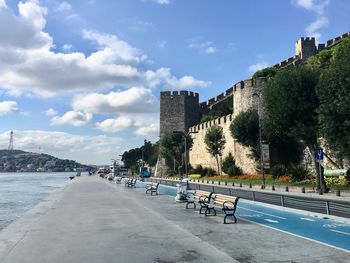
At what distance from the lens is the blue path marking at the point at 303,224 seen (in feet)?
31.8

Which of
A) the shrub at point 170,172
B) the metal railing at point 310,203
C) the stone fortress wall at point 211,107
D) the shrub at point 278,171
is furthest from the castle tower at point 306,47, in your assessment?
the metal railing at point 310,203

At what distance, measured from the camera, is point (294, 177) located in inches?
1405

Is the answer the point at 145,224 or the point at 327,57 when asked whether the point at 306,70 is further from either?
the point at 327,57

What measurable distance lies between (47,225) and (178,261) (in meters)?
6.27

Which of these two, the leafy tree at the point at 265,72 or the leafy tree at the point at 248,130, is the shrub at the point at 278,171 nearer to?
the leafy tree at the point at 248,130

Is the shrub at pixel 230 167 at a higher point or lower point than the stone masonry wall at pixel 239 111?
lower

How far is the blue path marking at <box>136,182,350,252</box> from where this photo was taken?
969 centimetres

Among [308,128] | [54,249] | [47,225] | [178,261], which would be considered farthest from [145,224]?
[308,128]

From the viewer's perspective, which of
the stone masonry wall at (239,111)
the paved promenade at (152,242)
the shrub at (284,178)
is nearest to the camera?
the paved promenade at (152,242)

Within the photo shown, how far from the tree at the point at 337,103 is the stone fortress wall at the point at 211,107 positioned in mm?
23329

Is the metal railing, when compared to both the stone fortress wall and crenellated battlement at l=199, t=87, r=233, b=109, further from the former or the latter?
crenellated battlement at l=199, t=87, r=233, b=109

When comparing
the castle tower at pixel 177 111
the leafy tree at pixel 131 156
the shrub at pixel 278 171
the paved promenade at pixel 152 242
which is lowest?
the paved promenade at pixel 152 242

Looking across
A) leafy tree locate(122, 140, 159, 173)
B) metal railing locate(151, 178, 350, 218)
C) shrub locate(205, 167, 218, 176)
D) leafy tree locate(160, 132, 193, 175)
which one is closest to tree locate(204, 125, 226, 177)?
shrub locate(205, 167, 218, 176)

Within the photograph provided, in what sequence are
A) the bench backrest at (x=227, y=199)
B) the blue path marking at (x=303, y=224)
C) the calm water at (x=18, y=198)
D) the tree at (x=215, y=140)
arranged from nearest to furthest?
the blue path marking at (x=303, y=224)
the bench backrest at (x=227, y=199)
the calm water at (x=18, y=198)
the tree at (x=215, y=140)
